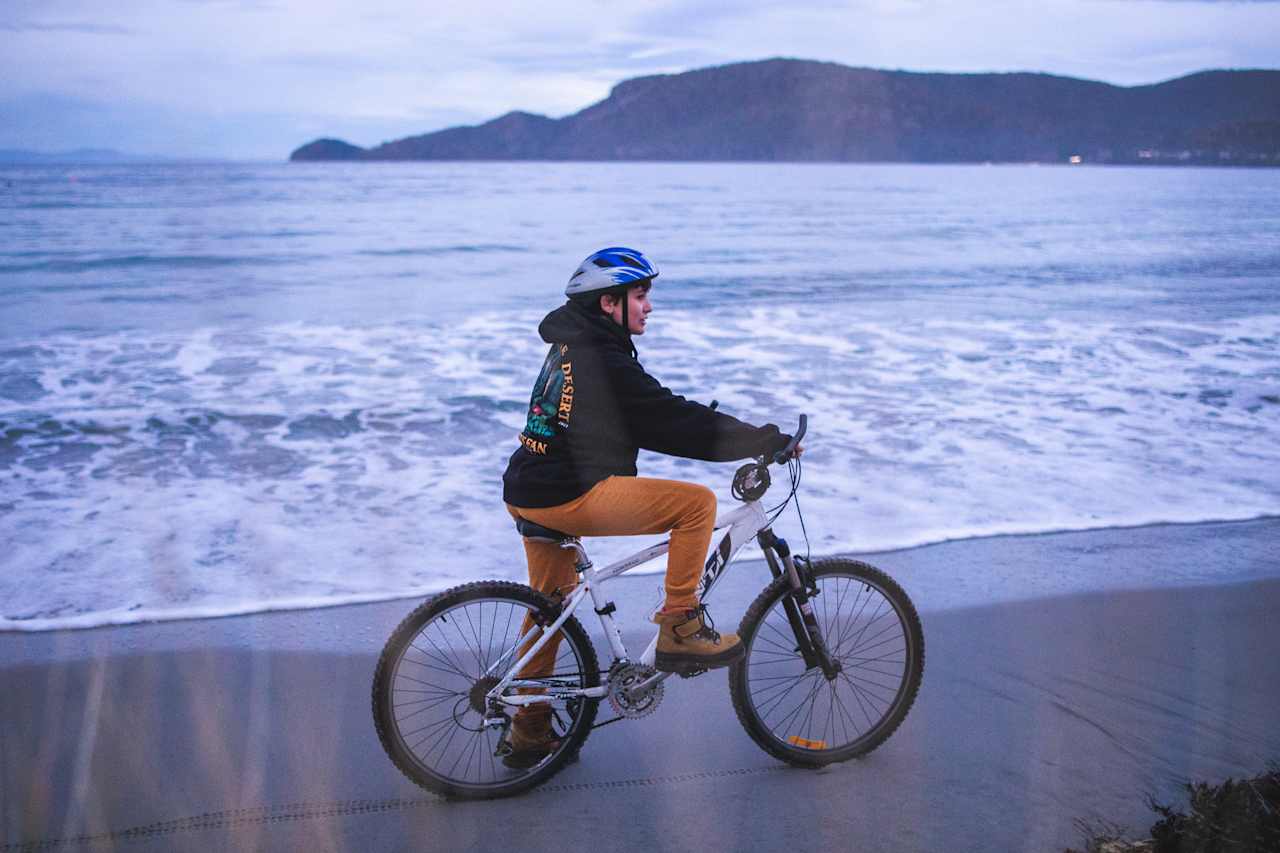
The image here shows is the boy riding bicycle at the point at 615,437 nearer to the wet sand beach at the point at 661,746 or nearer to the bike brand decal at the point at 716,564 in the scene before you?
the bike brand decal at the point at 716,564

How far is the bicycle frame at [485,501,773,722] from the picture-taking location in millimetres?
3420

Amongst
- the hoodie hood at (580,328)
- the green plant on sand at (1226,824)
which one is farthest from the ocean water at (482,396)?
the green plant on sand at (1226,824)

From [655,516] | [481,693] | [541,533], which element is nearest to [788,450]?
[655,516]

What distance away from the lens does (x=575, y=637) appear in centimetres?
347

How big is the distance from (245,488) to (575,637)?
5414 mm

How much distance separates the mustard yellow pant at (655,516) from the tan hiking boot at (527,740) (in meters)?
0.43

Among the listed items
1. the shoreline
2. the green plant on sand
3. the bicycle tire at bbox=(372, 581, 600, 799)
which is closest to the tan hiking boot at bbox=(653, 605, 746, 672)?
the bicycle tire at bbox=(372, 581, 600, 799)

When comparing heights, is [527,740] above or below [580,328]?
below

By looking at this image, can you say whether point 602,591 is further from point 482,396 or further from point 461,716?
point 482,396

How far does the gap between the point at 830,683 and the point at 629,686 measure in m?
0.93

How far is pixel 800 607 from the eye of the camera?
3.63m

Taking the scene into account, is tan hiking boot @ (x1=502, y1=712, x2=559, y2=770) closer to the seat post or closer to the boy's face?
the seat post

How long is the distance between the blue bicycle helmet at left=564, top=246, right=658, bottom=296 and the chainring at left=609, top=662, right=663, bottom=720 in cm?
135

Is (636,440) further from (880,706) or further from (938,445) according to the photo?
(938,445)
